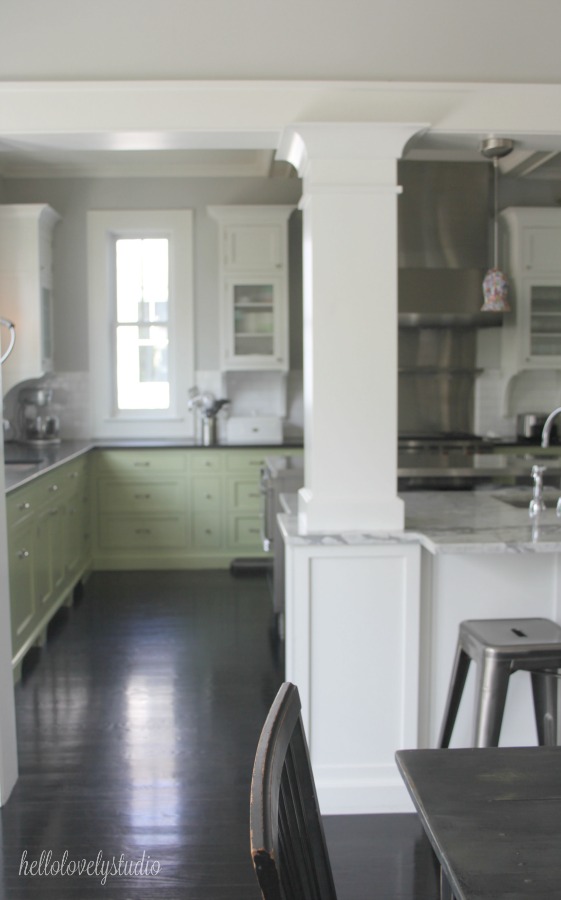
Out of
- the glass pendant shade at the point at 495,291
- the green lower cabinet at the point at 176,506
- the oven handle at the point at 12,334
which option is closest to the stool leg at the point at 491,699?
the oven handle at the point at 12,334

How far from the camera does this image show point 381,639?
9.50 ft

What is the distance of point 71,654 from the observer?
175 inches

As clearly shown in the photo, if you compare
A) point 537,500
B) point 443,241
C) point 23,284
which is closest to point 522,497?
point 537,500

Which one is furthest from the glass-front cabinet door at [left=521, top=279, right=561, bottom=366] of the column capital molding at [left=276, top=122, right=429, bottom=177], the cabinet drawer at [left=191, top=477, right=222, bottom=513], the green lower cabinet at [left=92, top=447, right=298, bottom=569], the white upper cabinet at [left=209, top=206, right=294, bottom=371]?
the column capital molding at [left=276, top=122, right=429, bottom=177]

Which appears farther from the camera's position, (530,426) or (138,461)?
(138,461)

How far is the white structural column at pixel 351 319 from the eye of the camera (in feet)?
9.39

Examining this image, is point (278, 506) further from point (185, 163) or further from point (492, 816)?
point (492, 816)

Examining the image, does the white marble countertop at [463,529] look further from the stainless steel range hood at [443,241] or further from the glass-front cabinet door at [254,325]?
the glass-front cabinet door at [254,325]

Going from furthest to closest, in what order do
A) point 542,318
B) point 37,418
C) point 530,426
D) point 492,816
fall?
point 37,418 → point 530,426 → point 542,318 → point 492,816

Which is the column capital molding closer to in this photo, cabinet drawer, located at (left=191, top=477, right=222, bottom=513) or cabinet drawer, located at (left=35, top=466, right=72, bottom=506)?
cabinet drawer, located at (left=35, top=466, right=72, bottom=506)

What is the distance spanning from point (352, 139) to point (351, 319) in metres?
0.60

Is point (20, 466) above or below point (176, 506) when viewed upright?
above

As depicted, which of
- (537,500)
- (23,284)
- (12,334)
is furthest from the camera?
(23,284)

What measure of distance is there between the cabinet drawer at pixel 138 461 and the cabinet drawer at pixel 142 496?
0.27ft
